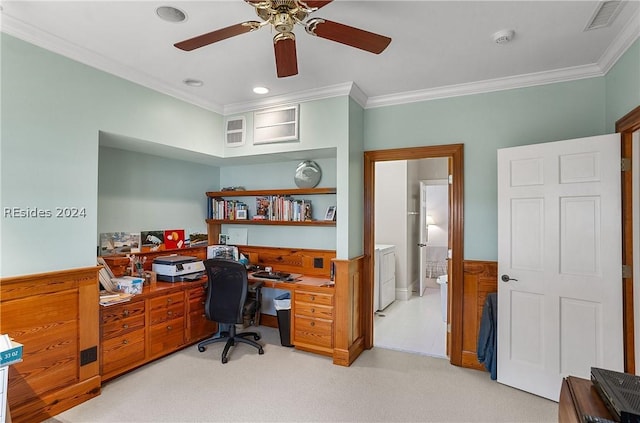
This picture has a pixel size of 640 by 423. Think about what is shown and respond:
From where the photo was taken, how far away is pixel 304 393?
2.55 meters

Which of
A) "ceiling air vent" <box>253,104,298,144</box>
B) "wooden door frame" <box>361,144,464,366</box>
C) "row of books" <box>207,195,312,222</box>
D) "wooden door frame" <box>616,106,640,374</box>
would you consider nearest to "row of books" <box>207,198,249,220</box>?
"row of books" <box>207,195,312,222</box>

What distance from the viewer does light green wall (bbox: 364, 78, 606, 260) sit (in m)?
2.73

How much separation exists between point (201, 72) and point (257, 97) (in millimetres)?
712

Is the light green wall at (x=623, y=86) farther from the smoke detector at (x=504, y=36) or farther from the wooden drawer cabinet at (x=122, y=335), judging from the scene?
the wooden drawer cabinet at (x=122, y=335)

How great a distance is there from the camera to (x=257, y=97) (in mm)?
3426

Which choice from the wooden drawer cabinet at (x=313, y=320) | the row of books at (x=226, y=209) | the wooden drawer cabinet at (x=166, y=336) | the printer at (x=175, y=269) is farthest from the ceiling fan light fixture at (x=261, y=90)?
the wooden drawer cabinet at (x=166, y=336)

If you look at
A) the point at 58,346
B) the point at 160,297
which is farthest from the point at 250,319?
the point at 58,346

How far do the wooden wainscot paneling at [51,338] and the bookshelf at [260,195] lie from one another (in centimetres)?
178

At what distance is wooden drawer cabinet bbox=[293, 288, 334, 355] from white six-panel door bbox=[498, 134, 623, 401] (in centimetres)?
151

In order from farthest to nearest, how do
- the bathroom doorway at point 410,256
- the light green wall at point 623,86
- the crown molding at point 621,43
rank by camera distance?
the bathroom doorway at point 410,256 < the light green wall at point 623,86 < the crown molding at point 621,43

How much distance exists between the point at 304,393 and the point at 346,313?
0.80m

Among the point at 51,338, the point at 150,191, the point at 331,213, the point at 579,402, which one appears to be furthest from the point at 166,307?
the point at 579,402

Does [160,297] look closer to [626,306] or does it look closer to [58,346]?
[58,346]

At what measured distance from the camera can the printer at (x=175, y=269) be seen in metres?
3.36
